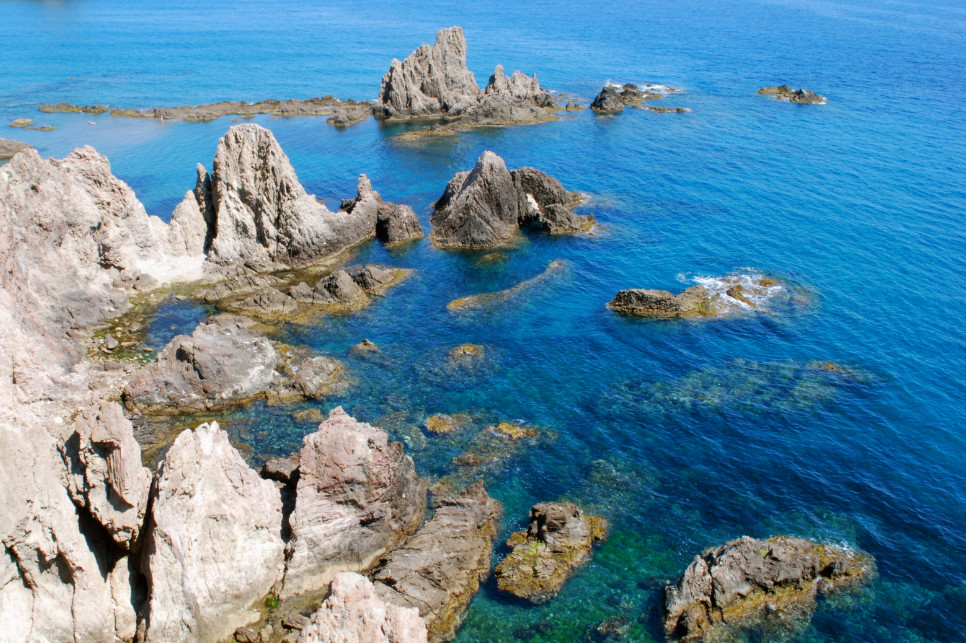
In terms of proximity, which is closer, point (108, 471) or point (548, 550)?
point (108, 471)

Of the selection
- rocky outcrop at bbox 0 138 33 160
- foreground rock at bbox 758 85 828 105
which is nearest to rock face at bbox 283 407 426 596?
rocky outcrop at bbox 0 138 33 160

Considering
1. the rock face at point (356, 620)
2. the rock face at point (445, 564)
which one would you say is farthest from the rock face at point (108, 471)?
the rock face at point (445, 564)

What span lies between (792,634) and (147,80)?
559ft

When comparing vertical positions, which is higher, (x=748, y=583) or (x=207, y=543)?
(x=207, y=543)

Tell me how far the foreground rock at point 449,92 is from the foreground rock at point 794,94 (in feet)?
155

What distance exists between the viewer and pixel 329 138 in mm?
114375

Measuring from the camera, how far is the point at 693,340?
56000 mm

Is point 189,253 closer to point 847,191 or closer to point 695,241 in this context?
point 695,241

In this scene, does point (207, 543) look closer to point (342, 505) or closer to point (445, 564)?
point (342, 505)

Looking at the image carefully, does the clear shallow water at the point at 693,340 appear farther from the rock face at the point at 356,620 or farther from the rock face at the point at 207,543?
the rock face at the point at 207,543

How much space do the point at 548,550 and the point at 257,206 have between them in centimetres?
4784

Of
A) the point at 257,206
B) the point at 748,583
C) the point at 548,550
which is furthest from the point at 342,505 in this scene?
the point at 257,206

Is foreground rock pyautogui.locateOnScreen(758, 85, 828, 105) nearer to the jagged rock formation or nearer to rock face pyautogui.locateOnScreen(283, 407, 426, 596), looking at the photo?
the jagged rock formation

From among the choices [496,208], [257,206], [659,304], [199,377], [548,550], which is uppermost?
[257,206]
